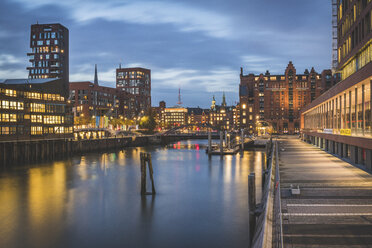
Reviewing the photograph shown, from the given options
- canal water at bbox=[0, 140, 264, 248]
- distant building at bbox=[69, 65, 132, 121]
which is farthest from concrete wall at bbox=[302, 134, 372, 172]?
distant building at bbox=[69, 65, 132, 121]

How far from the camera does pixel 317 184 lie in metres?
23.8

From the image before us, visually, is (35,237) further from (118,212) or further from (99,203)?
(99,203)

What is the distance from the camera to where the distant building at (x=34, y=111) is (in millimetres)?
66125

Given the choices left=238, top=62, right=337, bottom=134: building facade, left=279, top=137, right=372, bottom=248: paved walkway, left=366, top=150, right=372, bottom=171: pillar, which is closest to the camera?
left=279, top=137, right=372, bottom=248: paved walkway

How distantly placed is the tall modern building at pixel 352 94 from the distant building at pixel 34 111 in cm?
6319

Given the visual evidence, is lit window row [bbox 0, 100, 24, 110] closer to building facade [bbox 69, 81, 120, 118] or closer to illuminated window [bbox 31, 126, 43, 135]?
illuminated window [bbox 31, 126, 43, 135]

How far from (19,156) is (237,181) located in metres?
48.5

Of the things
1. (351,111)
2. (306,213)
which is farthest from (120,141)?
(306,213)

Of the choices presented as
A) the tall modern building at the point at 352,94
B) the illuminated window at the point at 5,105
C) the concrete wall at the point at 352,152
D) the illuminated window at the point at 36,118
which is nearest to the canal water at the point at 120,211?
the concrete wall at the point at 352,152

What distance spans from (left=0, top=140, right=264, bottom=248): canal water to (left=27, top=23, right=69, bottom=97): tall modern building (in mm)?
95139

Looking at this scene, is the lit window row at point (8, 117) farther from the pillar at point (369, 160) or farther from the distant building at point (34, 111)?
the pillar at point (369, 160)

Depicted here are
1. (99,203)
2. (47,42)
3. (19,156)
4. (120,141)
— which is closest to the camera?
(99,203)

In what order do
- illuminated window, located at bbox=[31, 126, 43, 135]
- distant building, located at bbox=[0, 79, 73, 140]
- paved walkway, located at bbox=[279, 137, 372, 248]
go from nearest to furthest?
paved walkway, located at bbox=[279, 137, 372, 248]
distant building, located at bbox=[0, 79, 73, 140]
illuminated window, located at bbox=[31, 126, 43, 135]

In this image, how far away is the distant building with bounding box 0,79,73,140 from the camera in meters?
66.1
